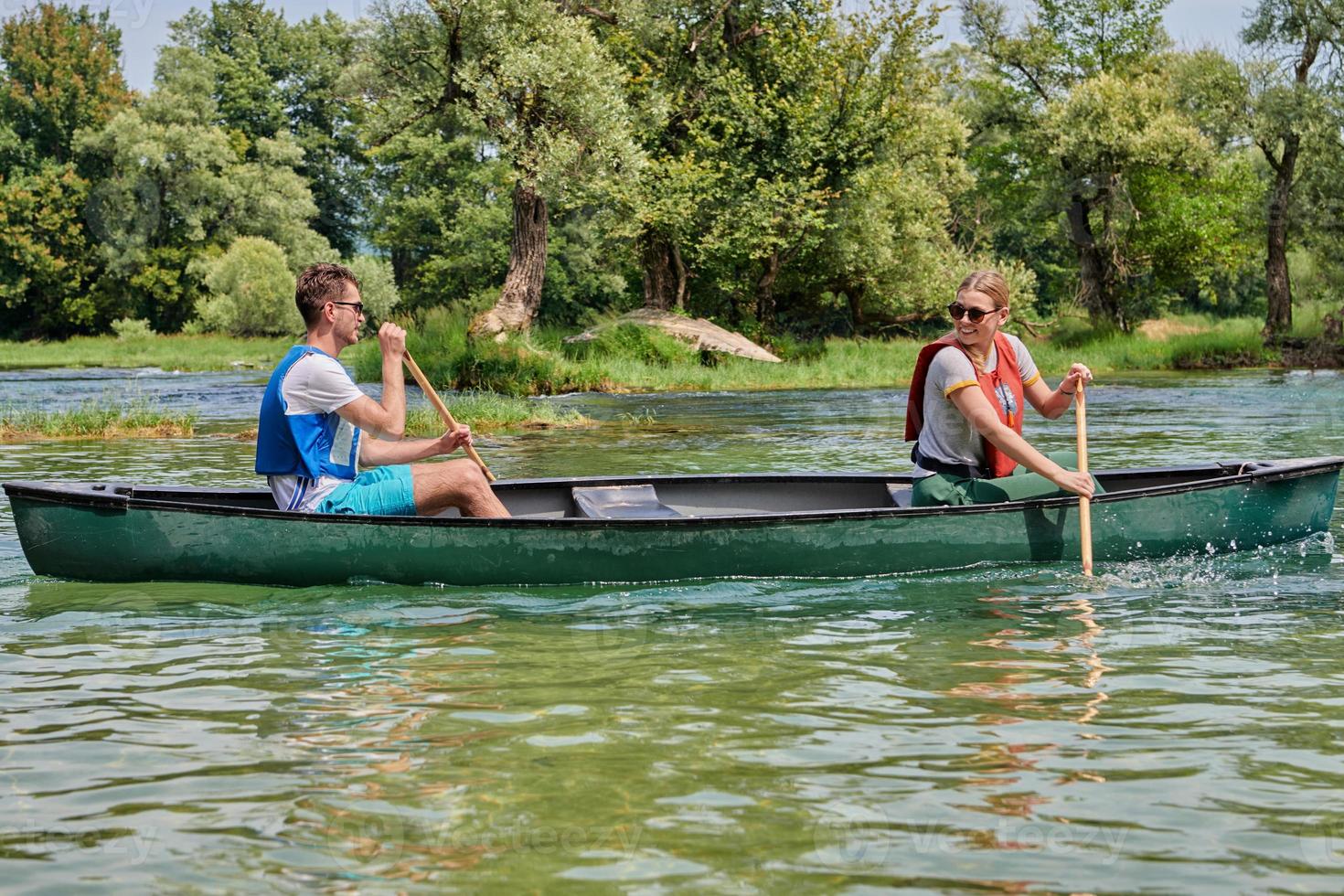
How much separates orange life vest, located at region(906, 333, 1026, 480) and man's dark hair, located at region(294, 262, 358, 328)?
2.82m

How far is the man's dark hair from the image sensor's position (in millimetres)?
6734

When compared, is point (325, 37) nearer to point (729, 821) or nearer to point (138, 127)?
point (138, 127)

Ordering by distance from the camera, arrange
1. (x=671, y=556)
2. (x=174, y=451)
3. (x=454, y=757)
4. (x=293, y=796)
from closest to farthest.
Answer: (x=293, y=796)
(x=454, y=757)
(x=671, y=556)
(x=174, y=451)

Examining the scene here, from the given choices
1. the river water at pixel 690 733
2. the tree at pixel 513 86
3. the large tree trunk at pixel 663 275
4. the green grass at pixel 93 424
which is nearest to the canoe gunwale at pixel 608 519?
the river water at pixel 690 733

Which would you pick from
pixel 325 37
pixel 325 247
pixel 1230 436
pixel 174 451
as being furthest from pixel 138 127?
pixel 1230 436

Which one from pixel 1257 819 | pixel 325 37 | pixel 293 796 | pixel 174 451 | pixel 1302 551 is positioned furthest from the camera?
pixel 325 37

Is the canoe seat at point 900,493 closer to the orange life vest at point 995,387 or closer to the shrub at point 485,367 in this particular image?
the orange life vest at point 995,387

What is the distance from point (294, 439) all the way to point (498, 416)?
10.3 m

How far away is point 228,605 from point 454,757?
2.96 meters

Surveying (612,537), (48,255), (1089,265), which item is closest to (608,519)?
(612,537)

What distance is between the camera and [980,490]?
739cm

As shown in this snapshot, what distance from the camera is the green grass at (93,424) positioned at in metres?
15.5

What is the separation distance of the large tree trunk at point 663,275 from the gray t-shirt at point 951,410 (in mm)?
22740

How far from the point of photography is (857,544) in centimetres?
727
